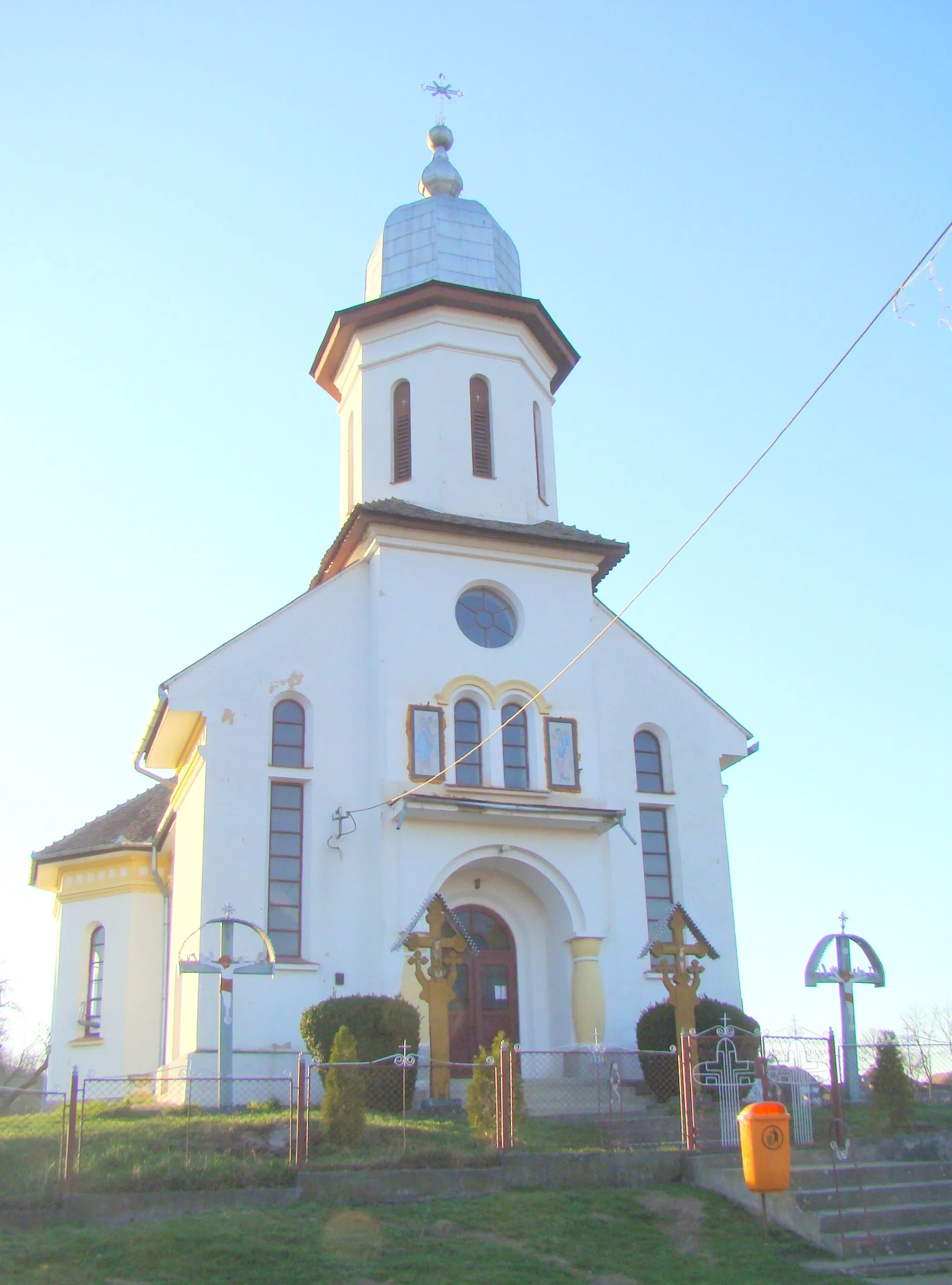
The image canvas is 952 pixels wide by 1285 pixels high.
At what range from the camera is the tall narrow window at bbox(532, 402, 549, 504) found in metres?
26.4

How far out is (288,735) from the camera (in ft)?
72.4

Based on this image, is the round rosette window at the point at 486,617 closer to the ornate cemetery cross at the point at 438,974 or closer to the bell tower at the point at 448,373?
the bell tower at the point at 448,373

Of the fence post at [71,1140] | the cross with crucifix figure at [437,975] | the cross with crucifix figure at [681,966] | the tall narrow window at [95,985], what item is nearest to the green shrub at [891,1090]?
the cross with crucifix figure at [681,966]

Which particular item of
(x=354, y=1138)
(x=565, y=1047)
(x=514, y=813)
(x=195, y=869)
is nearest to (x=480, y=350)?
(x=514, y=813)

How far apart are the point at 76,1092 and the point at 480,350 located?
1750 centimetres

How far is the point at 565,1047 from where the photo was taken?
21359mm

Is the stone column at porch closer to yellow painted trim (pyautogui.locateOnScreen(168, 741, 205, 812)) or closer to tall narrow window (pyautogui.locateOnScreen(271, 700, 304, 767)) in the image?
tall narrow window (pyautogui.locateOnScreen(271, 700, 304, 767))

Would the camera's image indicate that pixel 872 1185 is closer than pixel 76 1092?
No

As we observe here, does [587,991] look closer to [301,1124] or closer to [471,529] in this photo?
[471,529]

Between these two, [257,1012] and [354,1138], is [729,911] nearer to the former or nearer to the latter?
[257,1012]

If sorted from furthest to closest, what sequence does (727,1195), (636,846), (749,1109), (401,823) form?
1. (636,846)
2. (401,823)
3. (727,1195)
4. (749,1109)

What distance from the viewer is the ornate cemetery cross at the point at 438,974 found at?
60.1ft

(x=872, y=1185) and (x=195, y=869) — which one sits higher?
(x=195, y=869)

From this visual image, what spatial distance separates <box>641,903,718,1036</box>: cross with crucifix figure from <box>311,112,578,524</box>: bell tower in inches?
340
